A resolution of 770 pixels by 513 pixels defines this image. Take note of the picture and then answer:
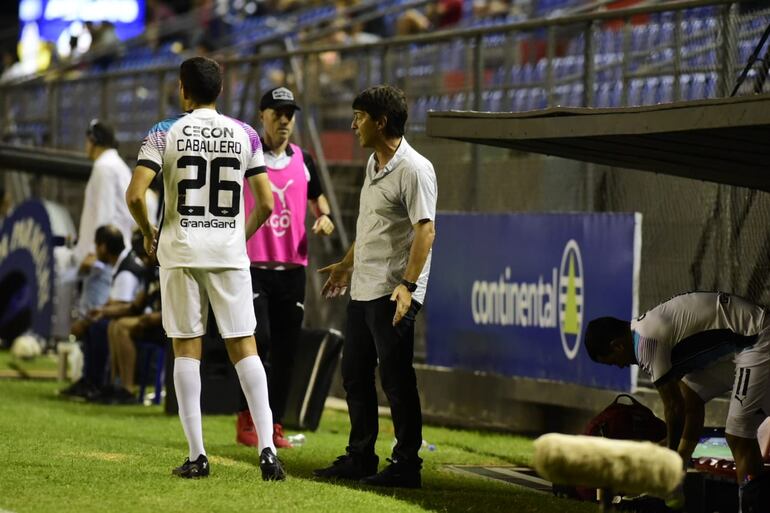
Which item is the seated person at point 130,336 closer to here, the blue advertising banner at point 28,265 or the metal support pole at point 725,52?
the blue advertising banner at point 28,265

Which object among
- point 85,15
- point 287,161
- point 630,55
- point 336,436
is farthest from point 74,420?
point 85,15

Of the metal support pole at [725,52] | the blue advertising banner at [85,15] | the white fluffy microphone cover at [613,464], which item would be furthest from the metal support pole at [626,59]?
the blue advertising banner at [85,15]

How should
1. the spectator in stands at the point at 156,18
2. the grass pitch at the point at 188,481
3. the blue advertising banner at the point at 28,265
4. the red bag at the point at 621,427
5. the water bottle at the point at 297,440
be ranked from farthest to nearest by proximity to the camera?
the spectator in stands at the point at 156,18, the blue advertising banner at the point at 28,265, the water bottle at the point at 297,440, the red bag at the point at 621,427, the grass pitch at the point at 188,481

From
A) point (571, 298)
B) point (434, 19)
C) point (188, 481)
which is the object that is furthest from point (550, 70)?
point (434, 19)

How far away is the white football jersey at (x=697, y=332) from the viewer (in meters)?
7.68

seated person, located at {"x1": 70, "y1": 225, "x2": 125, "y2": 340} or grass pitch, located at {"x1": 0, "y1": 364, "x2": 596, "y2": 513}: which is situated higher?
seated person, located at {"x1": 70, "y1": 225, "x2": 125, "y2": 340}

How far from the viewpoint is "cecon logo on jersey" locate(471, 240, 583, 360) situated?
10797 mm

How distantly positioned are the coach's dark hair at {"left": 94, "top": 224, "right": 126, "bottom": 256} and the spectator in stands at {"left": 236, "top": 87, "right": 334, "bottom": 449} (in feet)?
11.6

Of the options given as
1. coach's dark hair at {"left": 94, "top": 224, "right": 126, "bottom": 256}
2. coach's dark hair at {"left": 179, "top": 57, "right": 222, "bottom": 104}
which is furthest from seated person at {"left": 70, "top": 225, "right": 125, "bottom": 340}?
coach's dark hair at {"left": 179, "top": 57, "right": 222, "bottom": 104}

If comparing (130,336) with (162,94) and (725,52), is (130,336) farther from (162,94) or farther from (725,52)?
(725,52)

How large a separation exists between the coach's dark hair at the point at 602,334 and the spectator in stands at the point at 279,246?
219cm

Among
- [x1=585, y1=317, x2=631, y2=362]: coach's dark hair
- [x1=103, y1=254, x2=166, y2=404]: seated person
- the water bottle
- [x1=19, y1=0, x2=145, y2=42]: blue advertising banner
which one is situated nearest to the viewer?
[x1=585, y1=317, x2=631, y2=362]: coach's dark hair

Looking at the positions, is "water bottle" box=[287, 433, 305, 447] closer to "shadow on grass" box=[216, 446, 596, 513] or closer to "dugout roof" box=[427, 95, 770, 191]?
"shadow on grass" box=[216, 446, 596, 513]

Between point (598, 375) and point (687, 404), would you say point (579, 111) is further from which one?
point (598, 375)
